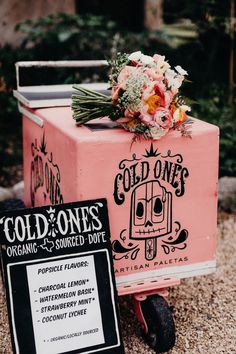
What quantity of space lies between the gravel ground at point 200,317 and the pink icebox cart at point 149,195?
16 cm

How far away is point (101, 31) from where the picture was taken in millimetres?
6613

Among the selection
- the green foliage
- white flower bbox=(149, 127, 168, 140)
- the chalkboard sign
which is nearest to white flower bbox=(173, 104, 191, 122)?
white flower bbox=(149, 127, 168, 140)

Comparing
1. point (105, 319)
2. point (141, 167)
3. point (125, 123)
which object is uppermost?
point (125, 123)

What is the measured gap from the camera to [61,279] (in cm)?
258

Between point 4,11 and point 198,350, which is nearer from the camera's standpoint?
point 198,350

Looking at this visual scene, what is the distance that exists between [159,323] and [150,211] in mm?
536

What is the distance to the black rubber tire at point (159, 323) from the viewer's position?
110 inches

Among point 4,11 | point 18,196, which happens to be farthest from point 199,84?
point 18,196

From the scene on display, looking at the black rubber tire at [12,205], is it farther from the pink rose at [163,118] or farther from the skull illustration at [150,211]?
the pink rose at [163,118]

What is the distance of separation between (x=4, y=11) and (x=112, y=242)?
16.2 feet

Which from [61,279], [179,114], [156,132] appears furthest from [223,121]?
[61,279]

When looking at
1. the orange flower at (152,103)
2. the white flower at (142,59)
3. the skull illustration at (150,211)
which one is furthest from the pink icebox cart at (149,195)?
the white flower at (142,59)

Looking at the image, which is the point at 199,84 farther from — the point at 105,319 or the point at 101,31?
the point at 105,319

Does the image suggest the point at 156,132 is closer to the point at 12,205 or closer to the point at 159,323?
the point at 159,323
